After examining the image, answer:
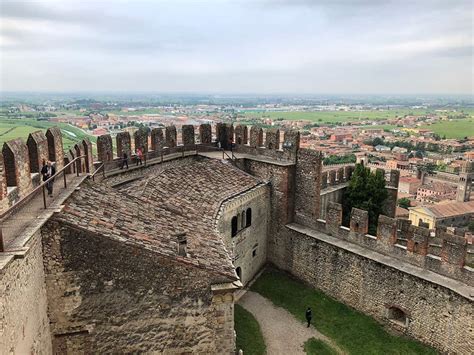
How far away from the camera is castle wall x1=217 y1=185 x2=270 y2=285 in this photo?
50.8 feet

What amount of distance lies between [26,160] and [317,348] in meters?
11.2

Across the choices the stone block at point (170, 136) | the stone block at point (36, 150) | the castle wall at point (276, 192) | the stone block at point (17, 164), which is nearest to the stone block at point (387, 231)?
the castle wall at point (276, 192)

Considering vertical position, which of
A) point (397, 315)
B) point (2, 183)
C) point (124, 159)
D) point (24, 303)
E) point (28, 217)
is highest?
point (2, 183)

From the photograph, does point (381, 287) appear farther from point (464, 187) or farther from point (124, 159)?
point (464, 187)

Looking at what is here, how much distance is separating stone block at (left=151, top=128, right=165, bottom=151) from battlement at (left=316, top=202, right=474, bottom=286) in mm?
7945

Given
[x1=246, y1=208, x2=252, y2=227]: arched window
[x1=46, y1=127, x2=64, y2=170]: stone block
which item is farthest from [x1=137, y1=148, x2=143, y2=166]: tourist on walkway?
[x1=46, y1=127, x2=64, y2=170]: stone block

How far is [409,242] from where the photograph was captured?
48.2 ft

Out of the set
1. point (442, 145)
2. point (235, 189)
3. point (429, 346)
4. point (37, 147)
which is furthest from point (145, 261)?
point (442, 145)

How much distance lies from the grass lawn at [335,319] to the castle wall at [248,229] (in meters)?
0.97

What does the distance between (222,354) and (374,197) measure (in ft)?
49.7

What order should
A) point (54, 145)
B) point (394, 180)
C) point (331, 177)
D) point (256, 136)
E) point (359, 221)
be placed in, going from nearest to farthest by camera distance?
1. point (54, 145)
2. point (359, 221)
3. point (256, 136)
4. point (331, 177)
5. point (394, 180)

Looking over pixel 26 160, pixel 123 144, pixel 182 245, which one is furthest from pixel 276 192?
pixel 26 160

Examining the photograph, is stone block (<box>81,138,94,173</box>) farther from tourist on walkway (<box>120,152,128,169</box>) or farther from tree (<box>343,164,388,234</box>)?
tree (<box>343,164,388,234</box>)

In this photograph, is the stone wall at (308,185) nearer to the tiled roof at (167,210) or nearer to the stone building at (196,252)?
the stone building at (196,252)
